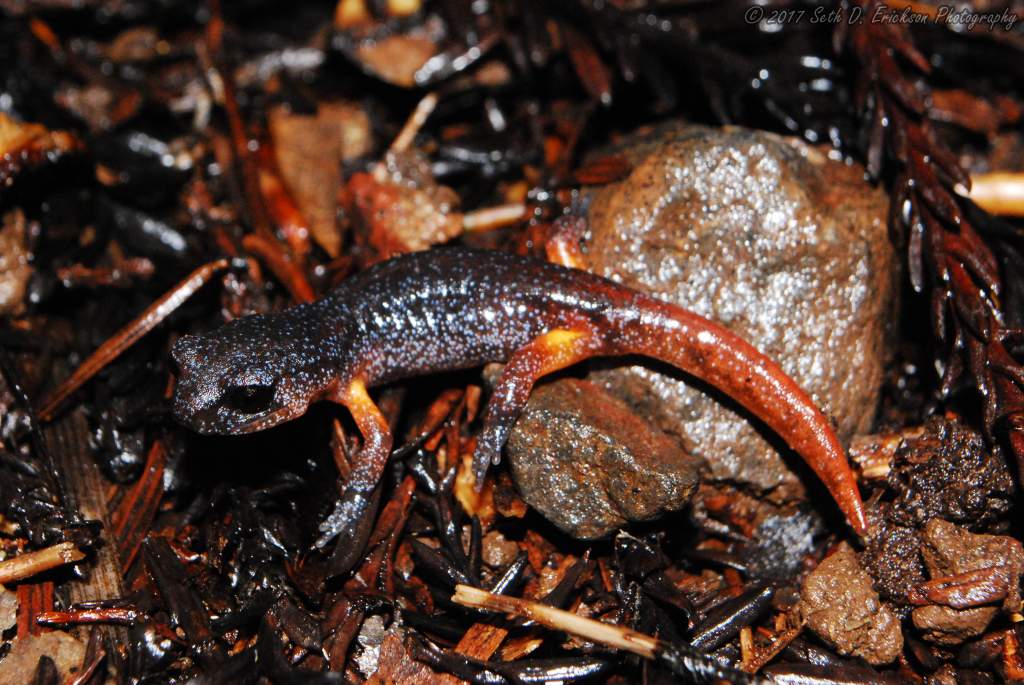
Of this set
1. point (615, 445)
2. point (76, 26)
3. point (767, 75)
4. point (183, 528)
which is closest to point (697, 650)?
point (615, 445)

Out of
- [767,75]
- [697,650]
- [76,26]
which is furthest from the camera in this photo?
[76,26]

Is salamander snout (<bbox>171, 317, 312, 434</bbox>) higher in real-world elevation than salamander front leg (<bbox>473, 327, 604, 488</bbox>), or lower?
higher

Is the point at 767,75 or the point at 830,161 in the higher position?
the point at 767,75

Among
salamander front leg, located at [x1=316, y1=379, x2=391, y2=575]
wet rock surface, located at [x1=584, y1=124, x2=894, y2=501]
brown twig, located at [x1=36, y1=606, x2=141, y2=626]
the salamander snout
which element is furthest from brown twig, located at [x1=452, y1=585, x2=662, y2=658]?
brown twig, located at [x1=36, y1=606, x2=141, y2=626]

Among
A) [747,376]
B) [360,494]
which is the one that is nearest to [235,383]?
[360,494]

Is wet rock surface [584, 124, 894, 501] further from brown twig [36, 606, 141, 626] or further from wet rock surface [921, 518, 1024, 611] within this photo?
brown twig [36, 606, 141, 626]

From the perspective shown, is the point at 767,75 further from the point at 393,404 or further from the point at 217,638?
the point at 217,638

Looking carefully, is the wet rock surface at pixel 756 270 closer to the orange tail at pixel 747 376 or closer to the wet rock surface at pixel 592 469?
the orange tail at pixel 747 376
